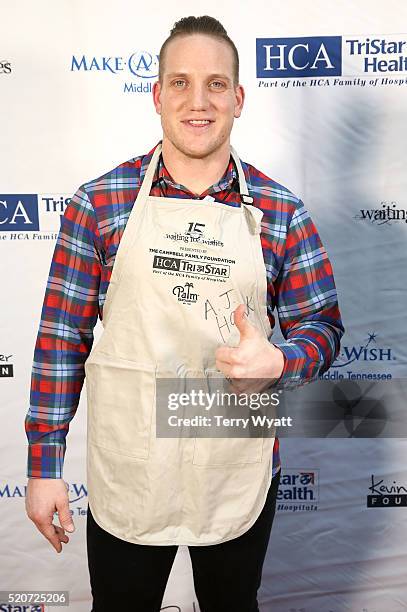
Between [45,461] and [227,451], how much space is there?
1.15 feet

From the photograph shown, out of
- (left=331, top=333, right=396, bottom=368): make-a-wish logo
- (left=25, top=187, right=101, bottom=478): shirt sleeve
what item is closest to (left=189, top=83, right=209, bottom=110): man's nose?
(left=25, top=187, right=101, bottom=478): shirt sleeve

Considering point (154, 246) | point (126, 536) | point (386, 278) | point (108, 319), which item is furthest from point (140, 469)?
point (386, 278)

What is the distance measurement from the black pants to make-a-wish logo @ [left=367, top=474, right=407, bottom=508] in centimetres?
73

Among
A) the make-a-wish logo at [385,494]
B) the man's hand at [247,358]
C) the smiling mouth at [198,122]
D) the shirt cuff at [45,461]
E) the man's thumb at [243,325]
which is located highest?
the smiling mouth at [198,122]

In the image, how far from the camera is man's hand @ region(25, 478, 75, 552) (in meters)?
1.15

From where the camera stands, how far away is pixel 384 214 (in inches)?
67.7

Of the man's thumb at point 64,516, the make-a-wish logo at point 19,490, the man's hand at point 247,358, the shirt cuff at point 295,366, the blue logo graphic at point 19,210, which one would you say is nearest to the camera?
the man's hand at point 247,358

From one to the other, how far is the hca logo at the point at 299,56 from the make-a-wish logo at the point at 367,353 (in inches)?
29.6

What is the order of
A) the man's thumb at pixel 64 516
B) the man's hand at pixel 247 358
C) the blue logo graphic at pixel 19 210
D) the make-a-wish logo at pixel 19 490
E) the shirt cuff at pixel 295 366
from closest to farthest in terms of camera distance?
the man's hand at pixel 247 358 → the shirt cuff at pixel 295 366 → the man's thumb at pixel 64 516 → the blue logo graphic at pixel 19 210 → the make-a-wish logo at pixel 19 490

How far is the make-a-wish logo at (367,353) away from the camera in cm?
178

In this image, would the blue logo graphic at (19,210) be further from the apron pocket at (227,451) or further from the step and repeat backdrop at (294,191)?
the apron pocket at (227,451)

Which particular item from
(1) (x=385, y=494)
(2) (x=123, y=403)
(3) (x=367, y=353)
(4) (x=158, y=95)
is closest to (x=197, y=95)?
(4) (x=158, y=95)

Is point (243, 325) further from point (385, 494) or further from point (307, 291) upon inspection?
point (385, 494)

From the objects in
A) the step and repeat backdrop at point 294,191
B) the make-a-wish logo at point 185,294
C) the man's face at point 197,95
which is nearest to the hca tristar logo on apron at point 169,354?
the make-a-wish logo at point 185,294
